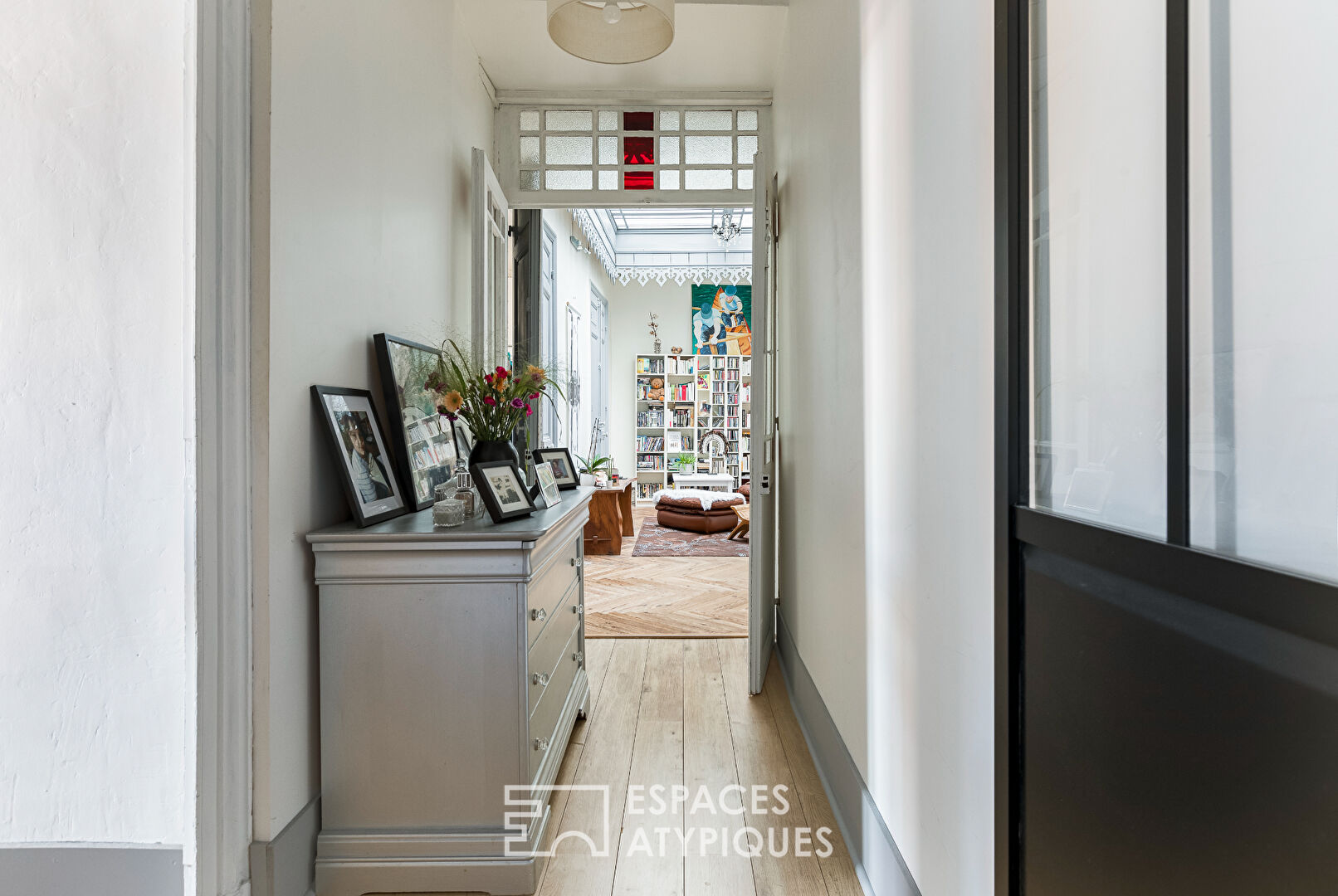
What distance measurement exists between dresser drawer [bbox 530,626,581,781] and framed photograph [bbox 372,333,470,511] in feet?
2.20

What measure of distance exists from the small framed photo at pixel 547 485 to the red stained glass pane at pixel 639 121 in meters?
2.14

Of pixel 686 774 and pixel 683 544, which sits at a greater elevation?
pixel 683 544

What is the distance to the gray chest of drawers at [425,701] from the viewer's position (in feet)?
5.50

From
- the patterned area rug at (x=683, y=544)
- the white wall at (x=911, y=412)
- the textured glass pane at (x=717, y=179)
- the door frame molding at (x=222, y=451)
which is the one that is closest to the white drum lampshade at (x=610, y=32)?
the white wall at (x=911, y=412)

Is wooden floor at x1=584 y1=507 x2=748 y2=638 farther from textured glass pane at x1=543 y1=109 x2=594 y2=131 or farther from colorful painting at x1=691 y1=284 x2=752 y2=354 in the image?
colorful painting at x1=691 y1=284 x2=752 y2=354

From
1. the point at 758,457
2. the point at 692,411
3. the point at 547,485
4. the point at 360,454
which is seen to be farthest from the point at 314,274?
the point at 692,411

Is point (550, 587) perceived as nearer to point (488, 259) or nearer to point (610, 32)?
point (610, 32)

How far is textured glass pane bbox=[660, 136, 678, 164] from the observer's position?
371 centimetres

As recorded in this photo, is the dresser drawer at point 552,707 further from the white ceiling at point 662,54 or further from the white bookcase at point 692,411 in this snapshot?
the white bookcase at point 692,411

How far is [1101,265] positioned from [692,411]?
30.8 feet

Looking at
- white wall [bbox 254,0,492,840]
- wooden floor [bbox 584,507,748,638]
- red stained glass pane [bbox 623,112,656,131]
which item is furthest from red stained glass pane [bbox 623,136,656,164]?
wooden floor [bbox 584,507,748,638]

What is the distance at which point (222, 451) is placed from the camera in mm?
1461

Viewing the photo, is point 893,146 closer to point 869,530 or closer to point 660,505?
point 869,530

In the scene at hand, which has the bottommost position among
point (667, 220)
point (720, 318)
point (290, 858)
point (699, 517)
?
point (290, 858)
